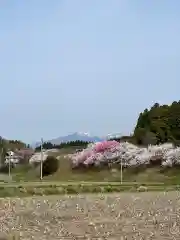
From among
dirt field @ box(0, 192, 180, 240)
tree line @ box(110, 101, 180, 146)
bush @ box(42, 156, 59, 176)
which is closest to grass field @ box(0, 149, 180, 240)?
dirt field @ box(0, 192, 180, 240)

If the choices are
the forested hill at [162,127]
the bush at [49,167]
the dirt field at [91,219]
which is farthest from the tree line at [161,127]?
the dirt field at [91,219]

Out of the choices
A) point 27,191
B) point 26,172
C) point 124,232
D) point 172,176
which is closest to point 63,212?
point 124,232

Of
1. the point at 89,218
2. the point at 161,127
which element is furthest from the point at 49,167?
the point at 89,218

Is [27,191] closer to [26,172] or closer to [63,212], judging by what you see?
[63,212]

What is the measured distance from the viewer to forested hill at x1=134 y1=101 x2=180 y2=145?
171 ft

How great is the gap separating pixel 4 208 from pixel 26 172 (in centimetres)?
3580

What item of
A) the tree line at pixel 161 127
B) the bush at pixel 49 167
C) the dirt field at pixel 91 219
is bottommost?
the dirt field at pixel 91 219

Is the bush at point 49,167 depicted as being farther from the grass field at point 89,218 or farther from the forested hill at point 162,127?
the grass field at point 89,218

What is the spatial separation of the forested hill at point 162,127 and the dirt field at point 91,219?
3211cm

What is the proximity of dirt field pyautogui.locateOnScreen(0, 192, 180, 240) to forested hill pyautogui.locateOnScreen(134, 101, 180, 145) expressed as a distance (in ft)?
105

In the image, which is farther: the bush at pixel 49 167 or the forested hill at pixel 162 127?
the forested hill at pixel 162 127

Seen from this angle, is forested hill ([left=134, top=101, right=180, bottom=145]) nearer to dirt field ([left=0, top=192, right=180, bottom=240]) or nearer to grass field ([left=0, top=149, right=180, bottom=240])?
grass field ([left=0, top=149, right=180, bottom=240])

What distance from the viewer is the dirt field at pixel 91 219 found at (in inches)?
490

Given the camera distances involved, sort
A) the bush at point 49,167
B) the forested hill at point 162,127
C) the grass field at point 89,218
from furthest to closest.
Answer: the forested hill at point 162,127 < the bush at point 49,167 < the grass field at point 89,218
